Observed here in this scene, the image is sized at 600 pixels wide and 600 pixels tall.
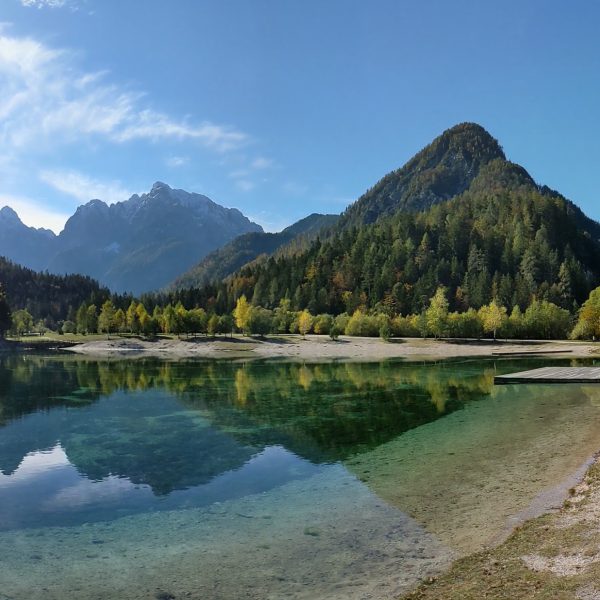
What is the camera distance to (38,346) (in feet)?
553

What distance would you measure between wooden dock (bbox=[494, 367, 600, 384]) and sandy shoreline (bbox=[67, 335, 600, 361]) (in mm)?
38161

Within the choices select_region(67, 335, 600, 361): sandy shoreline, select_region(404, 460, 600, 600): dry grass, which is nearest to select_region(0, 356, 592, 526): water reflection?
select_region(404, 460, 600, 600): dry grass

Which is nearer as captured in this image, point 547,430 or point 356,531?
point 356,531

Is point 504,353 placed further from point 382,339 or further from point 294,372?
point 294,372

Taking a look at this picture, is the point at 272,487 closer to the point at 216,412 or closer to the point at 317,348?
the point at 216,412

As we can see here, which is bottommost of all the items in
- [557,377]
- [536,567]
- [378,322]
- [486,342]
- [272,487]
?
[272,487]

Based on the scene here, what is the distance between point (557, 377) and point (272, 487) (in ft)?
149

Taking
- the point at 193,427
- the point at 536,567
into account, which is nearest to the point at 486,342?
the point at 193,427

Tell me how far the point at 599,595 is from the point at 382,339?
130734mm

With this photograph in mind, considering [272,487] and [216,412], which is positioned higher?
[272,487]

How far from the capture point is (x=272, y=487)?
24266 mm

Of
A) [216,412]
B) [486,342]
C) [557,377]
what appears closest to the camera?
[216,412]

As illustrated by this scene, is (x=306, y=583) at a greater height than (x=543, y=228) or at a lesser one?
lesser

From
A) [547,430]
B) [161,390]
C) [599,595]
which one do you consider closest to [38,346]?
[161,390]
